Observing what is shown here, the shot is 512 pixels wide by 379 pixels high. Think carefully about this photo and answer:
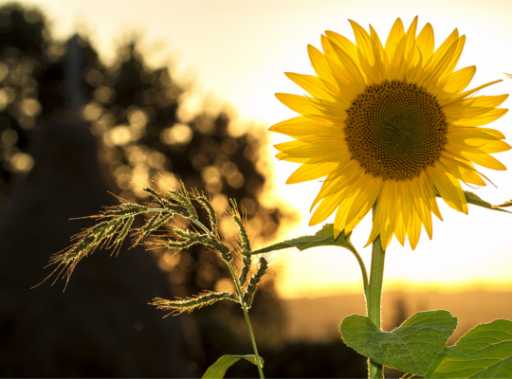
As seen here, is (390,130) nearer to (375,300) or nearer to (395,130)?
(395,130)

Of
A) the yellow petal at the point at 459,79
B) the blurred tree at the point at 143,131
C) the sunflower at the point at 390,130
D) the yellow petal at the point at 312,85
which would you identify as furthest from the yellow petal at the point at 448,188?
the blurred tree at the point at 143,131

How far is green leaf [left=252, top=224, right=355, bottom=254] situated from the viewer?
6.52 feet

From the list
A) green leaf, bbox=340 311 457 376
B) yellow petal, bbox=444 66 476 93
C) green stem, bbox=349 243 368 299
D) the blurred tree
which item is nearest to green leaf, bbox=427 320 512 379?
green leaf, bbox=340 311 457 376

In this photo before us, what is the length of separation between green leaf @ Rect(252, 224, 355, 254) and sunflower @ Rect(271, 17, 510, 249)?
1.1 inches

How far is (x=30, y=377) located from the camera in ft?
37.2

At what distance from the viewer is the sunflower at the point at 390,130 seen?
2152mm

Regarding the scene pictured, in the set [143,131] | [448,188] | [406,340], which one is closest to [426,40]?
[448,188]

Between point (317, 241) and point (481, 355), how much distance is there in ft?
1.50

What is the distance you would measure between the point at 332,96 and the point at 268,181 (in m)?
32.0

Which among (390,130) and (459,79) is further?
(390,130)

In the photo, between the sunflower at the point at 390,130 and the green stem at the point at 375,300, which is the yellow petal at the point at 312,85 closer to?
the sunflower at the point at 390,130

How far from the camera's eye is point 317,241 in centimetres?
208

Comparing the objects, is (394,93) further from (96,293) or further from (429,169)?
(96,293)

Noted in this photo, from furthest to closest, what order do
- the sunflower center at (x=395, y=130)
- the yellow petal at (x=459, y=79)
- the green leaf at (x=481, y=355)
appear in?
the sunflower center at (x=395, y=130), the yellow petal at (x=459, y=79), the green leaf at (x=481, y=355)
